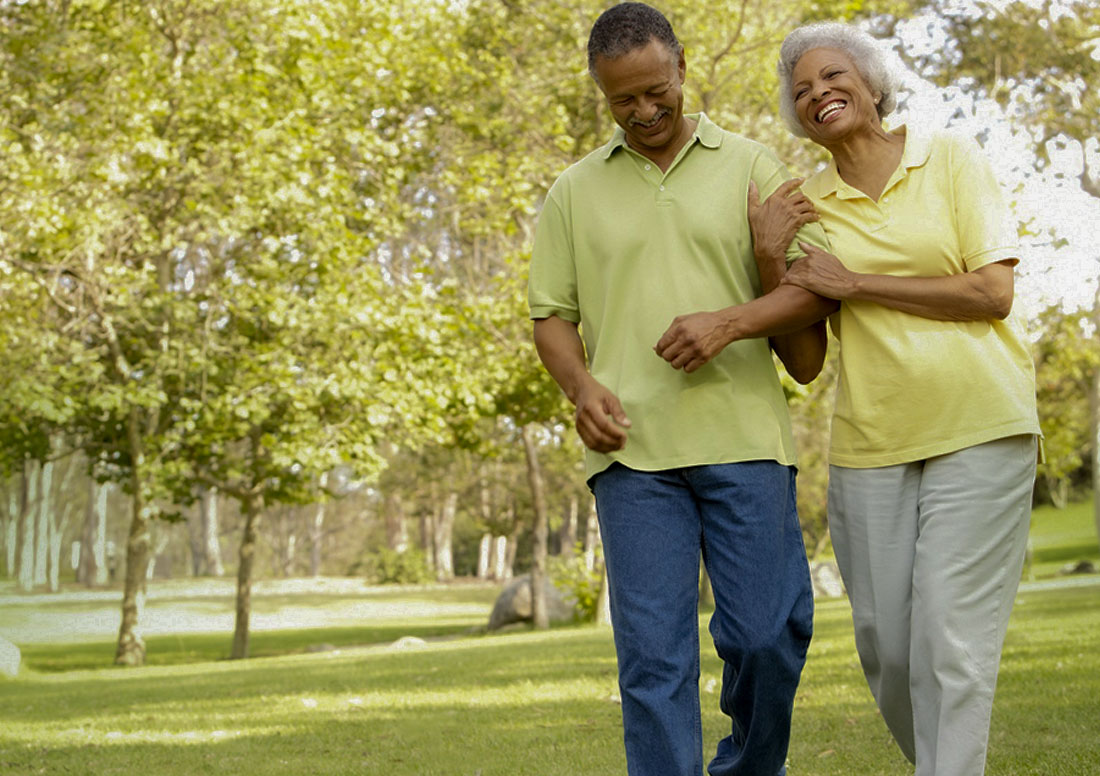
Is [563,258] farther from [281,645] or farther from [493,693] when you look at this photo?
[281,645]

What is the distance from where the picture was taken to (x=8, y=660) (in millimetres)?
19516

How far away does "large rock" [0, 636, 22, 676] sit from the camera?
18.7 meters

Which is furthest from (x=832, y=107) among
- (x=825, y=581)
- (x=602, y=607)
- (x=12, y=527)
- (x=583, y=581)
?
(x=12, y=527)

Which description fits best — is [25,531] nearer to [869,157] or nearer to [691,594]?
[691,594]

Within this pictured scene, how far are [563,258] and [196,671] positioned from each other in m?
14.5

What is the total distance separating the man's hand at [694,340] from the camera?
3.54m

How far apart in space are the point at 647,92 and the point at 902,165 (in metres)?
0.82

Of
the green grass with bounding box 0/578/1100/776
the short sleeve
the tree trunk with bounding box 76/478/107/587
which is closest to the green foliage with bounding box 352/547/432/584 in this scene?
the tree trunk with bounding box 76/478/107/587

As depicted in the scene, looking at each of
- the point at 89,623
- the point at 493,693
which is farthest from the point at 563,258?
the point at 89,623

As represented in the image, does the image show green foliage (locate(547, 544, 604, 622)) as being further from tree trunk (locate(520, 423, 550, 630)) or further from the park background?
tree trunk (locate(520, 423, 550, 630))

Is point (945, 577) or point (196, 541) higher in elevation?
point (196, 541)

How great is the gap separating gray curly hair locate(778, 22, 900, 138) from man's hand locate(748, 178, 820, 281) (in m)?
0.43

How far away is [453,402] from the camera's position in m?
20.5

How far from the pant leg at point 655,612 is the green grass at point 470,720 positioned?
92.5 inches
